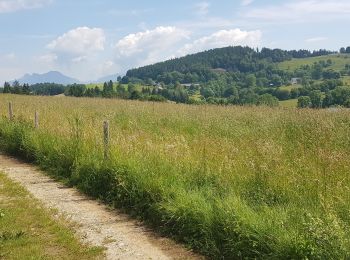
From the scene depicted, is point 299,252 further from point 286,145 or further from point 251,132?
point 251,132

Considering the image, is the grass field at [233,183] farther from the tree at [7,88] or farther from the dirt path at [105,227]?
the tree at [7,88]

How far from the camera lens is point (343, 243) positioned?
14.3ft

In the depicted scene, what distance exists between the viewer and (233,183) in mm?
6984

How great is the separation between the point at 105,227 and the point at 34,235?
45.5 inches

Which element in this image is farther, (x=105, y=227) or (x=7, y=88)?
(x=7, y=88)

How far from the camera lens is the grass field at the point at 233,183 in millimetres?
5117

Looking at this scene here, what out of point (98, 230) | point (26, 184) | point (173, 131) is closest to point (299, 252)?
point (98, 230)

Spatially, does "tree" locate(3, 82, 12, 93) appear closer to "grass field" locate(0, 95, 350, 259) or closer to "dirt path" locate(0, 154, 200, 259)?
"grass field" locate(0, 95, 350, 259)

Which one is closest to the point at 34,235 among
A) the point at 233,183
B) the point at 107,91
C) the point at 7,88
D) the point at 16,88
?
the point at 233,183

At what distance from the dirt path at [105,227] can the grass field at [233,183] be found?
A: 0.86ft

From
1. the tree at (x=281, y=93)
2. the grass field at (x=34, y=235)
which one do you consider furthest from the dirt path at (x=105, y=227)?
the tree at (x=281, y=93)

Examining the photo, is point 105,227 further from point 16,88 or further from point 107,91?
point 16,88

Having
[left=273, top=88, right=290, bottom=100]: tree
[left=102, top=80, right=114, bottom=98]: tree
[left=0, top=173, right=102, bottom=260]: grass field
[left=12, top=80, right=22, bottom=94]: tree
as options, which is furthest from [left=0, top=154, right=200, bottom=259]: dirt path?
[left=12, top=80, right=22, bottom=94]: tree

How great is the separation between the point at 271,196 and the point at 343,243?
2055 mm
